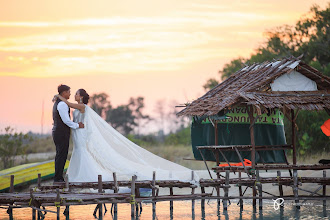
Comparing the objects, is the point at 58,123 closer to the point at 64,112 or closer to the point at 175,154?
the point at 64,112

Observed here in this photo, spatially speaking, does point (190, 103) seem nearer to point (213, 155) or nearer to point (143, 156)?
point (213, 155)

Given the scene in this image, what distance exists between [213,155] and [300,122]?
11592mm

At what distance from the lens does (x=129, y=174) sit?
44.5 feet

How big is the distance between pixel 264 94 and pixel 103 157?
4546 millimetres

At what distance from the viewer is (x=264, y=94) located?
15.6 metres

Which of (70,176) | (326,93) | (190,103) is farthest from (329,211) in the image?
(70,176)

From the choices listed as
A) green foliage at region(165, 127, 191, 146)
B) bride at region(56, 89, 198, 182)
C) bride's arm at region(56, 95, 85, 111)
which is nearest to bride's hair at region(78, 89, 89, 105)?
bride at region(56, 89, 198, 182)

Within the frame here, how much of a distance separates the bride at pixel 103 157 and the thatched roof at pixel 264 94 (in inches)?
91.8

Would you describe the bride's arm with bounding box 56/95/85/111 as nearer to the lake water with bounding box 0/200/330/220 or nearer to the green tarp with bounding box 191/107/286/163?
the lake water with bounding box 0/200/330/220

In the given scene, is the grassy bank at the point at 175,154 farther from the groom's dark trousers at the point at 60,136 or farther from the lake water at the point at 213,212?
the groom's dark trousers at the point at 60,136

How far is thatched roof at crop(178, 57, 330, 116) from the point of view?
1532 centimetres

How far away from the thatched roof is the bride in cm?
233

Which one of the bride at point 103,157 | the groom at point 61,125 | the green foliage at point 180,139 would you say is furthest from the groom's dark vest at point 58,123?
the green foliage at point 180,139

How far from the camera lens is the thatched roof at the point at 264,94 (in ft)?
50.3
